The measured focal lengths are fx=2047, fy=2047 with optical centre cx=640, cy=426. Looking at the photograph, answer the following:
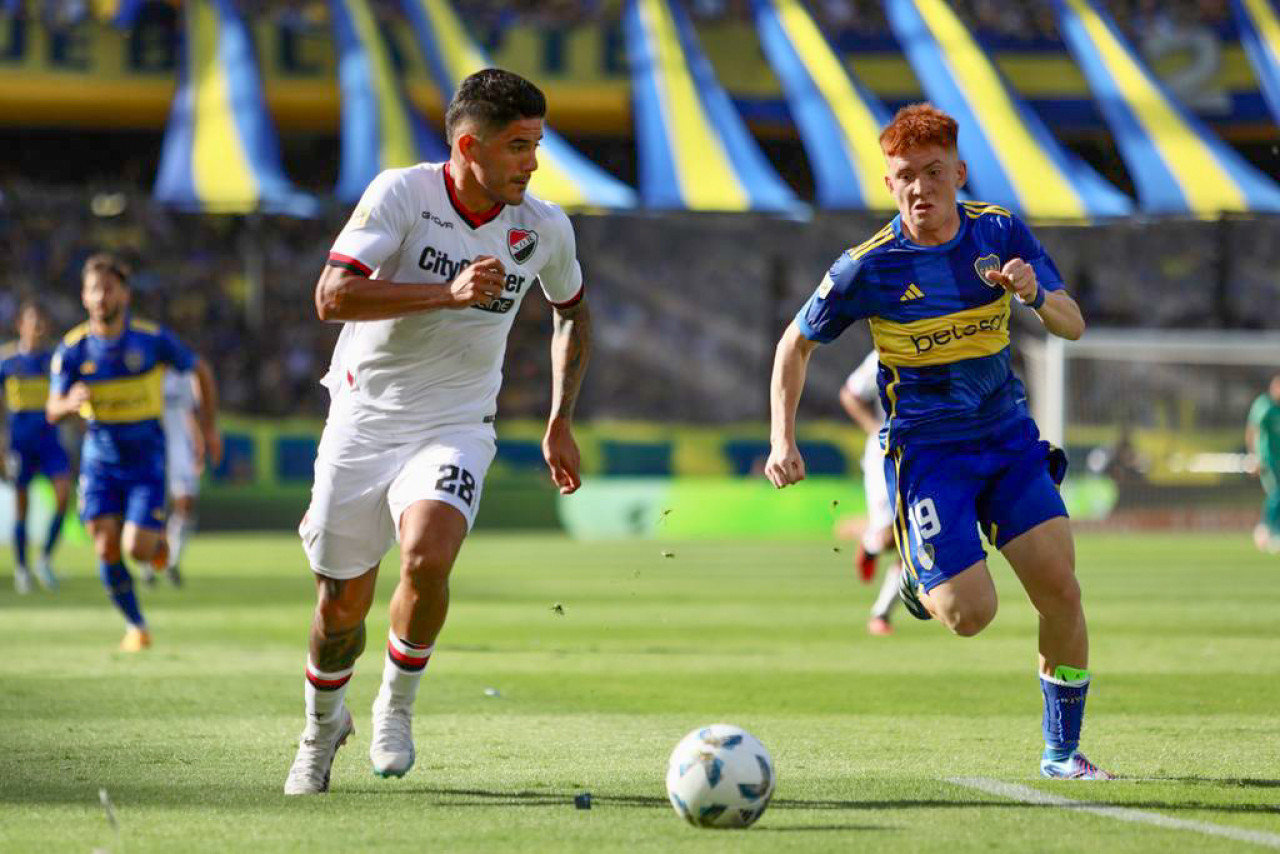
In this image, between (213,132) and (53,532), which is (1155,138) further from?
(53,532)

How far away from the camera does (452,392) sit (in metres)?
6.57

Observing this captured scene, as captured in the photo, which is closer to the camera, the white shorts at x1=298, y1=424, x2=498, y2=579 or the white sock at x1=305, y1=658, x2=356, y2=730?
the white shorts at x1=298, y1=424, x2=498, y2=579

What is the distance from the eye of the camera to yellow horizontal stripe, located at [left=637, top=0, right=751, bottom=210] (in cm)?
2961

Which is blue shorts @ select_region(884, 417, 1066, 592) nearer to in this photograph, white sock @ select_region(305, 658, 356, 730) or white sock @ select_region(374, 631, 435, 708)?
white sock @ select_region(374, 631, 435, 708)

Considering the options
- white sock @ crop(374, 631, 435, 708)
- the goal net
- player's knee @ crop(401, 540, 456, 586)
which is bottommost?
the goal net

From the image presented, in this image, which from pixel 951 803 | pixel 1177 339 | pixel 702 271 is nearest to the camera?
pixel 951 803

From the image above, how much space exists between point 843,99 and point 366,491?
1012 inches

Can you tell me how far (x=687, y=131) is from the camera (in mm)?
30953

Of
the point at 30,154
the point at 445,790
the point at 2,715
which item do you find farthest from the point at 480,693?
the point at 30,154

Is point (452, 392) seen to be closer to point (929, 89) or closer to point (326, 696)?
point (326, 696)

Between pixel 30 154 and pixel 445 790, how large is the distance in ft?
112

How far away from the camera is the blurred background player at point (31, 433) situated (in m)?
18.3

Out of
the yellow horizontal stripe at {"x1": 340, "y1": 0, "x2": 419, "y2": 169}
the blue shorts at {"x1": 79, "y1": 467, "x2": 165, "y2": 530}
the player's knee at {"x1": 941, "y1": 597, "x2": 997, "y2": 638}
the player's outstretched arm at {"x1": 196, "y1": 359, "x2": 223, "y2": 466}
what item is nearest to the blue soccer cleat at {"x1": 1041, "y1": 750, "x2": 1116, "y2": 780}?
the player's knee at {"x1": 941, "y1": 597, "x2": 997, "y2": 638}

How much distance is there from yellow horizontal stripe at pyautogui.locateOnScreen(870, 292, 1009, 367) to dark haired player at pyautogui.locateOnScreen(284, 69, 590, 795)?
49.6 inches
